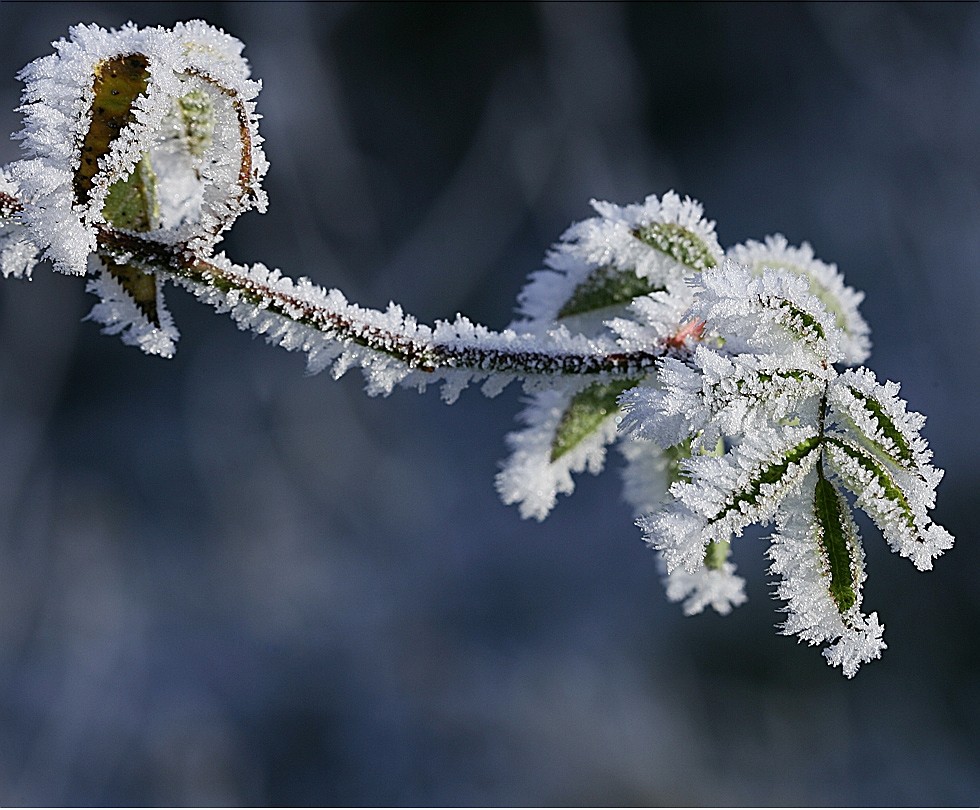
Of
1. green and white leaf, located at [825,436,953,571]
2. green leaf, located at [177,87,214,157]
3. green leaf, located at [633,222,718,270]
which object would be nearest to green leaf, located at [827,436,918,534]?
green and white leaf, located at [825,436,953,571]

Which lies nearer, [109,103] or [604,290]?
[109,103]

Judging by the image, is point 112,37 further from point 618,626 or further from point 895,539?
point 618,626

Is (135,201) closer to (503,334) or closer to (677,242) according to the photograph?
(503,334)

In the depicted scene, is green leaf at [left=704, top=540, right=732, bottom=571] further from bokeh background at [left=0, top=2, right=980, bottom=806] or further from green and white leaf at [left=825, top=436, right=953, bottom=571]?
bokeh background at [left=0, top=2, right=980, bottom=806]

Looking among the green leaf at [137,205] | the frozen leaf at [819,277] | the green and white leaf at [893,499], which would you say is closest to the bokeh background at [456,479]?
the frozen leaf at [819,277]

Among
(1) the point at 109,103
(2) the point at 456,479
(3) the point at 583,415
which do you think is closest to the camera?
(1) the point at 109,103

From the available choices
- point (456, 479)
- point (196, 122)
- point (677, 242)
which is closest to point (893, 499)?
point (677, 242)

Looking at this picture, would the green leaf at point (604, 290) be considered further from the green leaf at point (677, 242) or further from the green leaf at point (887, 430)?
the green leaf at point (887, 430)

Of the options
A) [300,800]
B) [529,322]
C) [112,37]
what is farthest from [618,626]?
[112,37]
